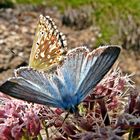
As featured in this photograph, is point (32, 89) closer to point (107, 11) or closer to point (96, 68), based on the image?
point (96, 68)

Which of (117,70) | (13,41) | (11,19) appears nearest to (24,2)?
(11,19)

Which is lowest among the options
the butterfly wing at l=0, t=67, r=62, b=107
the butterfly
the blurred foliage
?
the butterfly wing at l=0, t=67, r=62, b=107

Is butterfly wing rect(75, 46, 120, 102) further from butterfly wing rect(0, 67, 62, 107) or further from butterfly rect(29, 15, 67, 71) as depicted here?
butterfly rect(29, 15, 67, 71)

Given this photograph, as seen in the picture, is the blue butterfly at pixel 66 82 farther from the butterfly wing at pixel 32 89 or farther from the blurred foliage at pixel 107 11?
the blurred foliage at pixel 107 11

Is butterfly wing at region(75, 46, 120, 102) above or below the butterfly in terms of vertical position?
below

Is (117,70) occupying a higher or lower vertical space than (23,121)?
higher

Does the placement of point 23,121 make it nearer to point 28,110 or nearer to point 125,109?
point 28,110

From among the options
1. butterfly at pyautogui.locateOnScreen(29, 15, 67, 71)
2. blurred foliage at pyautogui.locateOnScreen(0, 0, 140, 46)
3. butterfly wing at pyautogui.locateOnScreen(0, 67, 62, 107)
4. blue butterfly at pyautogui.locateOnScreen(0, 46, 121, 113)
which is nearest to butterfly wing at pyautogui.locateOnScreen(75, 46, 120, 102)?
blue butterfly at pyautogui.locateOnScreen(0, 46, 121, 113)

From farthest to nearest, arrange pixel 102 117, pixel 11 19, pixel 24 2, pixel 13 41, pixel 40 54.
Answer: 1. pixel 24 2
2. pixel 11 19
3. pixel 13 41
4. pixel 40 54
5. pixel 102 117
